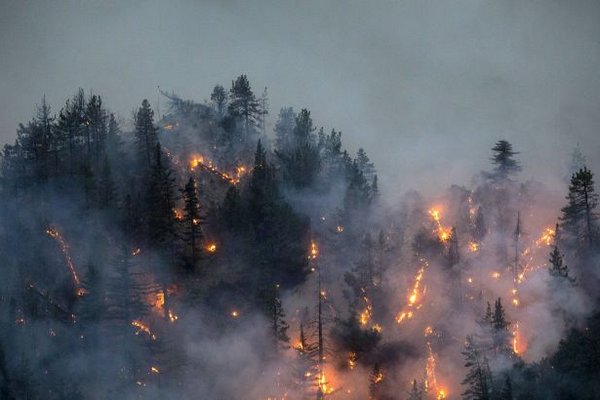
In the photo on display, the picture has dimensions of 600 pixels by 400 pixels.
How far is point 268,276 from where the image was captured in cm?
8562

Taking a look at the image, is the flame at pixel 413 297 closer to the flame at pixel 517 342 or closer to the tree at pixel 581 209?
the flame at pixel 517 342

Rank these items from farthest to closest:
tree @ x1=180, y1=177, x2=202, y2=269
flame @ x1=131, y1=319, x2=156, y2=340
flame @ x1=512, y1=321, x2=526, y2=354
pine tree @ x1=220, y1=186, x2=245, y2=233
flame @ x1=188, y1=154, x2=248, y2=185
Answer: flame @ x1=188, y1=154, x2=248, y2=185
pine tree @ x1=220, y1=186, x2=245, y2=233
tree @ x1=180, y1=177, x2=202, y2=269
flame @ x1=131, y1=319, x2=156, y2=340
flame @ x1=512, y1=321, x2=526, y2=354

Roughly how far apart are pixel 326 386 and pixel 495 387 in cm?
2260

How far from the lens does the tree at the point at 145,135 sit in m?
101

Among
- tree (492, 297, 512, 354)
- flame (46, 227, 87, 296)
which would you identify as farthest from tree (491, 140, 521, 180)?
flame (46, 227, 87, 296)

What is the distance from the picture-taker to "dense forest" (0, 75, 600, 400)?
7406 cm

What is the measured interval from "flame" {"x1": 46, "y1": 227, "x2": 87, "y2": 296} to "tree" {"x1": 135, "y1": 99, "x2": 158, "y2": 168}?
20.6 m

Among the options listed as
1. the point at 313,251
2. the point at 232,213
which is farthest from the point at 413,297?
the point at 232,213

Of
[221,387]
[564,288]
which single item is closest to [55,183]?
[221,387]

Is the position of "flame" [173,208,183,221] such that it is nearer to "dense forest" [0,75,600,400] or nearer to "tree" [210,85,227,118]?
"dense forest" [0,75,600,400]

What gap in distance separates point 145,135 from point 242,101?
915 inches

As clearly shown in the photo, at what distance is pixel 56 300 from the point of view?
269ft

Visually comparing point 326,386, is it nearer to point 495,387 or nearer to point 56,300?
point 495,387

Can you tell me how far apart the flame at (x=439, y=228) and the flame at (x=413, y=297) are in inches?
282
